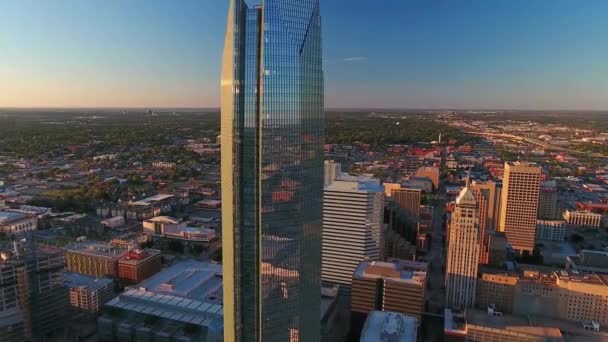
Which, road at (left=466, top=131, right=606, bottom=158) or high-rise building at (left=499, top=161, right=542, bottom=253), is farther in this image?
road at (left=466, top=131, right=606, bottom=158)

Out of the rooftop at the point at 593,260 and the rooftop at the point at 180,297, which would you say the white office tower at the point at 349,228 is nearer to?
the rooftop at the point at 180,297

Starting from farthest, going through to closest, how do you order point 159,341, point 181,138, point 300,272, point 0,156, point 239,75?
point 181,138
point 0,156
point 159,341
point 300,272
point 239,75

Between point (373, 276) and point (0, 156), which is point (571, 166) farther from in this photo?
point (0, 156)

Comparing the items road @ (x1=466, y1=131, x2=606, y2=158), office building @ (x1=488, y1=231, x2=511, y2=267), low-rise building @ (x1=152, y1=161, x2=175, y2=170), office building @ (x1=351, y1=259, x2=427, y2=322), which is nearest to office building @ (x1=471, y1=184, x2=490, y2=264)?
office building @ (x1=488, y1=231, x2=511, y2=267)

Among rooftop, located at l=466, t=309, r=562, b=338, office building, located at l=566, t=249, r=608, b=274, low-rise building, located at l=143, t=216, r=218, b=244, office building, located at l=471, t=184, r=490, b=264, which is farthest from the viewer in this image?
low-rise building, located at l=143, t=216, r=218, b=244

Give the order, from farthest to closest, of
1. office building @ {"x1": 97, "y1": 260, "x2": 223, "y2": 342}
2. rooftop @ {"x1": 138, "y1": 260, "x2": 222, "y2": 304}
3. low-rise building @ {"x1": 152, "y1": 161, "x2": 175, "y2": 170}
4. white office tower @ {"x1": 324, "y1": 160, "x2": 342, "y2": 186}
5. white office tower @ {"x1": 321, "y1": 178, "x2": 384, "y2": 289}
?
low-rise building @ {"x1": 152, "y1": 161, "x2": 175, "y2": 170}
white office tower @ {"x1": 324, "y1": 160, "x2": 342, "y2": 186}
white office tower @ {"x1": 321, "y1": 178, "x2": 384, "y2": 289}
rooftop @ {"x1": 138, "y1": 260, "x2": 222, "y2": 304}
office building @ {"x1": 97, "y1": 260, "x2": 223, "y2": 342}

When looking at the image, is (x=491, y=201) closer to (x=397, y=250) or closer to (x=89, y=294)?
(x=397, y=250)

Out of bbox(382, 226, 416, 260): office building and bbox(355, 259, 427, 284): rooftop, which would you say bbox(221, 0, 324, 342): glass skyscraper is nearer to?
bbox(355, 259, 427, 284): rooftop

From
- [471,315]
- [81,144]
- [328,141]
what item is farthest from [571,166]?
[81,144]
